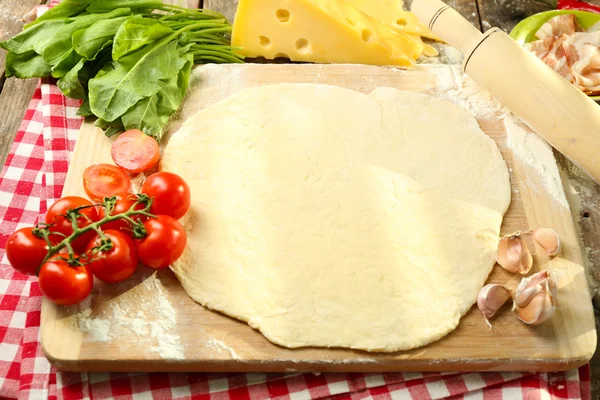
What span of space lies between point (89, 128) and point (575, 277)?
204 centimetres

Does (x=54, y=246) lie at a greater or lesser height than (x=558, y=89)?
lesser

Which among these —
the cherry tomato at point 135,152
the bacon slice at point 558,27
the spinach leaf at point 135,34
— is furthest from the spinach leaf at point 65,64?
A: the bacon slice at point 558,27

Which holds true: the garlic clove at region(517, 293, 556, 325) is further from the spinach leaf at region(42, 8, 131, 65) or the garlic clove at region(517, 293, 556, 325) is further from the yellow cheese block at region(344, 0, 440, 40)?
the spinach leaf at region(42, 8, 131, 65)

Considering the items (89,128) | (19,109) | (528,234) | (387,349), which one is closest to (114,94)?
(89,128)

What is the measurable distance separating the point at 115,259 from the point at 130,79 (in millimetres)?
942

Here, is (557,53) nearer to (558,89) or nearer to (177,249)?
(558,89)

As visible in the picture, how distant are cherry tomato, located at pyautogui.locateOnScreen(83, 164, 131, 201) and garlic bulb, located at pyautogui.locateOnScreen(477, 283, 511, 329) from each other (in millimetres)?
1367

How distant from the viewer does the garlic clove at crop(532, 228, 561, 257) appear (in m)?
2.33

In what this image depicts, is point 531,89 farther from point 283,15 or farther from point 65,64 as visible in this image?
point 65,64

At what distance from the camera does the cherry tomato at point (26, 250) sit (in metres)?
2.06

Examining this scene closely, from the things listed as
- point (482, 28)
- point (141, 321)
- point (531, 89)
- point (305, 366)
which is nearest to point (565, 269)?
point (531, 89)

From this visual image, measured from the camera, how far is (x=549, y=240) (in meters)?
2.34

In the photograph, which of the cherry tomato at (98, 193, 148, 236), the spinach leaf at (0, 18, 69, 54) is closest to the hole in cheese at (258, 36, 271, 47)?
the spinach leaf at (0, 18, 69, 54)

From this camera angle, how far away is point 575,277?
231 centimetres
